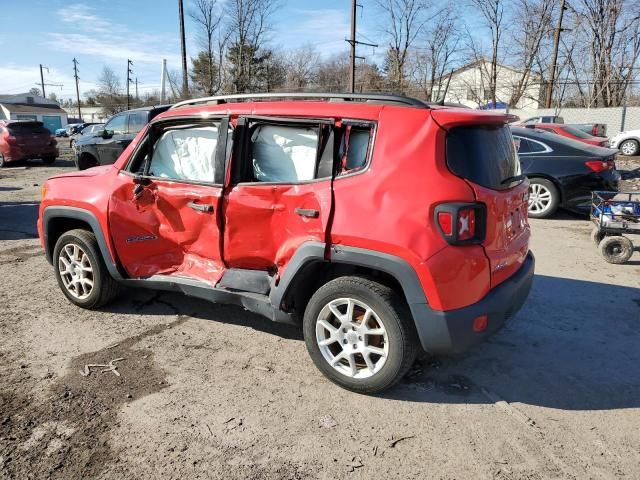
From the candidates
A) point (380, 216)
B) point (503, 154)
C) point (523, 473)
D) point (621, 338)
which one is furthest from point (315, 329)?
point (621, 338)

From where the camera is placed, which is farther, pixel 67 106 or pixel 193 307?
pixel 67 106

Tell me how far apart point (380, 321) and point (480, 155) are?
1.17m

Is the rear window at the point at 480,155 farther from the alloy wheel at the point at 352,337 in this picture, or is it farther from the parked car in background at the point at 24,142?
the parked car in background at the point at 24,142

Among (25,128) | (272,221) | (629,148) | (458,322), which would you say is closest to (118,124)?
(25,128)

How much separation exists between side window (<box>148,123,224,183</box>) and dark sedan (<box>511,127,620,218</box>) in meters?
5.70

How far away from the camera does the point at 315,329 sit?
3215 mm

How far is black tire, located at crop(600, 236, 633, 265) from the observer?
19.2 feet

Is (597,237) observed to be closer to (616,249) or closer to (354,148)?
(616,249)

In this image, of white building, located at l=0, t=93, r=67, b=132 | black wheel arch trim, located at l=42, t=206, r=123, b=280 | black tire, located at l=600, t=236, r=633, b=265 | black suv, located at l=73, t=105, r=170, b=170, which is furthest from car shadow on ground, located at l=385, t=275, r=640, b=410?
white building, located at l=0, t=93, r=67, b=132

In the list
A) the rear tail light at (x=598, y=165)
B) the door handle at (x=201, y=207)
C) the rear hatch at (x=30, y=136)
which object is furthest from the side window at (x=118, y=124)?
the rear tail light at (x=598, y=165)

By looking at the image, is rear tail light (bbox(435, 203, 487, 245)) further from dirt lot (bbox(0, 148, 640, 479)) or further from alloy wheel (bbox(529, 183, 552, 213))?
alloy wheel (bbox(529, 183, 552, 213))

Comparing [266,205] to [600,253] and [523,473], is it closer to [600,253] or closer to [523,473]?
[523,473]

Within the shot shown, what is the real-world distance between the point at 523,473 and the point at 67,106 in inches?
4964

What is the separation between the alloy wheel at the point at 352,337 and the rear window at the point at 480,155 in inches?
39.3
